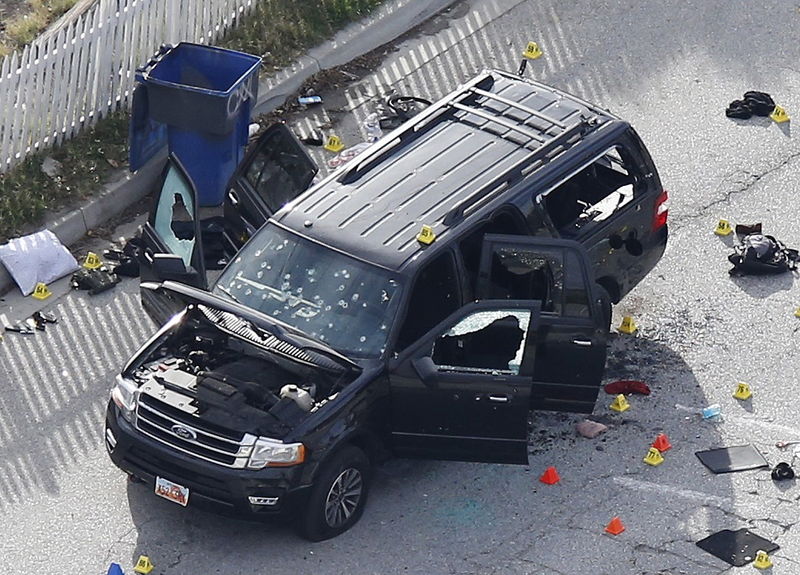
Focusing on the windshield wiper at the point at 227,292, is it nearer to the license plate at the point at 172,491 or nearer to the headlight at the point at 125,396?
the headlight at the point at 125,396

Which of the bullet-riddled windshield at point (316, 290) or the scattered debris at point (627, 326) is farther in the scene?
the scattered debris at point (627, 326)

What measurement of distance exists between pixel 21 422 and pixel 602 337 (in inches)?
162

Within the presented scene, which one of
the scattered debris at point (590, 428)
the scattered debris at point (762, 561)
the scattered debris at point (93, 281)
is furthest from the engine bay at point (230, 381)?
the scattered debris at point (762, 561)

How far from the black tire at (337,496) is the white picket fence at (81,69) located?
5056mm

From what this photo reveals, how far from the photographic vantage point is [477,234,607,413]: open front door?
1018 centimetres

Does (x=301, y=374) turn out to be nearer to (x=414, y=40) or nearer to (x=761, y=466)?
(x=761, y=466)

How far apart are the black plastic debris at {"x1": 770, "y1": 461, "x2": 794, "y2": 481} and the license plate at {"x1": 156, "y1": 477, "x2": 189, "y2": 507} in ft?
13.0

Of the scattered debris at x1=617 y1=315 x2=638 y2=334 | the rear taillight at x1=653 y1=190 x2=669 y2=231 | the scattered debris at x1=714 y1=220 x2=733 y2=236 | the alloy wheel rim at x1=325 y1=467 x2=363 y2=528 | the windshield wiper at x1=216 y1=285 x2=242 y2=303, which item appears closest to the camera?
the alloy wheel rim at x1=325 y1=467 x2=363 y2=528

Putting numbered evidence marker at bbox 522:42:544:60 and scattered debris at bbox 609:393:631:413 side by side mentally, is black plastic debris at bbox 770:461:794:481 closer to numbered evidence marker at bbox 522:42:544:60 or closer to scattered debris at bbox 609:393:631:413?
scattered debris at bbox 609:393:631:413

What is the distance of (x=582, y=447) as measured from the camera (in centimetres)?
1061

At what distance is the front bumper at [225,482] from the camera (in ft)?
30.0

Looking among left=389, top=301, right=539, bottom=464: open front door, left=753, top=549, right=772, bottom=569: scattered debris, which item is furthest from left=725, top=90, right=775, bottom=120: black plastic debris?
left=753, top=549, right=772, bottom=569: scattered debris

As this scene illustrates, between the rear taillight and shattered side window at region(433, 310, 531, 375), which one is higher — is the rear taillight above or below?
below

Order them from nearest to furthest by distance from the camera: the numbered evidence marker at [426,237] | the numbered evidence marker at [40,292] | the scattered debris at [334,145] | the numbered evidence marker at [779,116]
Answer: the numbered evidence marker at [426,237] < the numbered evidence marker at [40,292] < the scattered debris at [334,145] < the numbered evidence marker at [779,116]
